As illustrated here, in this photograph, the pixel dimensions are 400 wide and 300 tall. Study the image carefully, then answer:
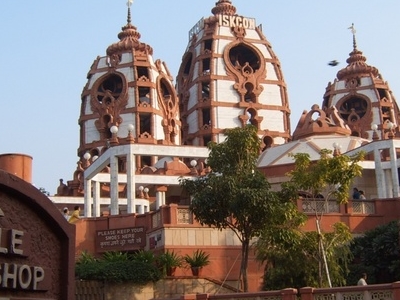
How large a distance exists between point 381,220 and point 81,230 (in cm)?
967

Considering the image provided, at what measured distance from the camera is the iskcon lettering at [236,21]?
58844 millimetres

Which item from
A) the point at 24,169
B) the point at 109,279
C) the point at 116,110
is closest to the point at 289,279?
the point at 109,279

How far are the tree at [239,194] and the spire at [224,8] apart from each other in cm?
4149

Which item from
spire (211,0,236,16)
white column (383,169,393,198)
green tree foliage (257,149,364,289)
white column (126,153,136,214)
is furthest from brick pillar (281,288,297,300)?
spire (211,0,236,16)

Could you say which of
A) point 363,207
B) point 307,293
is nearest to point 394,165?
point 363,207

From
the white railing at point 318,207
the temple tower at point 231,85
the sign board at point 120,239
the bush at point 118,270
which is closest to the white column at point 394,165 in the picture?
the white railing at point 318,207

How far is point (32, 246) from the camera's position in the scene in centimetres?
805

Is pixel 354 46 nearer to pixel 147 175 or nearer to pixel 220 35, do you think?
pixel 220 35

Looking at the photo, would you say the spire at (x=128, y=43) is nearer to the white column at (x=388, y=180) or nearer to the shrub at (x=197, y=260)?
the white column at (x=388, y=180)

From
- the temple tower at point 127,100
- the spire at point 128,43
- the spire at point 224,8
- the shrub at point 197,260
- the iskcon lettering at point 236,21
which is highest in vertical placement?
the spire at point 224,8

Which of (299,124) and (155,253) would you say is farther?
(299,124)

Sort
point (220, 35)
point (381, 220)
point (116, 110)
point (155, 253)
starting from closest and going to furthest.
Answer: point (155, 253), point (381, 220), point (116, 110), point (220, 35)

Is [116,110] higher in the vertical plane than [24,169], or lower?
higher

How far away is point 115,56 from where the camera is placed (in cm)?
5362
